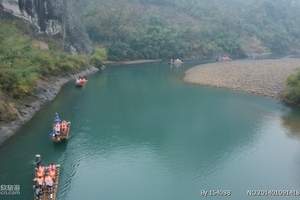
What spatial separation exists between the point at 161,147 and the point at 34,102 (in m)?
18.5

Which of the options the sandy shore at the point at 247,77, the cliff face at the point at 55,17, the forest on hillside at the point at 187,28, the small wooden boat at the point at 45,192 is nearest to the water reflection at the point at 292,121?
the sandy shore at the point at 247,77

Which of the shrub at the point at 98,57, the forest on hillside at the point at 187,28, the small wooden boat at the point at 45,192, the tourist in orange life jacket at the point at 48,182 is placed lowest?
the small wooden boat at the point at 45,192

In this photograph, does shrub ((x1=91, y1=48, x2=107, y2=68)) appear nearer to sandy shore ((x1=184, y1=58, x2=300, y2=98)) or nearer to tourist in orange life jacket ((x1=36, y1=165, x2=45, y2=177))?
sandy shore ((x1=184, y1=58, x2=300, y2=98))

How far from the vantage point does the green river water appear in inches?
1353

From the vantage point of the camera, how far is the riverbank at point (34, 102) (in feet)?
140

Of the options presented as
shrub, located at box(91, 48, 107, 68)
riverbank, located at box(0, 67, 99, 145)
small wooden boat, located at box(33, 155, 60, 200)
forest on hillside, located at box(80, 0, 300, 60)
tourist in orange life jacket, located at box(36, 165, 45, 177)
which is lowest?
small wooden boat, located at box(33, 155, 60, 200)

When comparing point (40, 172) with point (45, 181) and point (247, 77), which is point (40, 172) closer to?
point (45, 181)

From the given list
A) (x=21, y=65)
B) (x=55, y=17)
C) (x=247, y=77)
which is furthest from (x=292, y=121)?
(x=55, y=17)

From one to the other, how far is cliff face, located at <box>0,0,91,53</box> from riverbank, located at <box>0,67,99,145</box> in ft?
55.5

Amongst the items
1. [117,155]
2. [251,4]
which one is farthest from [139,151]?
[251,4]

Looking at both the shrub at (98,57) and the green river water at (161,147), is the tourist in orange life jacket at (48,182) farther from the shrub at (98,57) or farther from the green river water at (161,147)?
the shrub at (98,57)

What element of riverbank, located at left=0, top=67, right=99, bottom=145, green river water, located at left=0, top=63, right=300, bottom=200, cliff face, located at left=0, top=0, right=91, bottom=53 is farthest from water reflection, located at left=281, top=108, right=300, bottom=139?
cliff face, located at left=0, top=0, right=91, bottom=53

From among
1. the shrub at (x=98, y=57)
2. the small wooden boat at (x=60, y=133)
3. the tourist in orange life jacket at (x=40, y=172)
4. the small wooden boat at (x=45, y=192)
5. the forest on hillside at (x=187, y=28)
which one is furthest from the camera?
the forest on hillside at (x=187, y=28)

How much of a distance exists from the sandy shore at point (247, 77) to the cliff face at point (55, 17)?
87.7 feet
